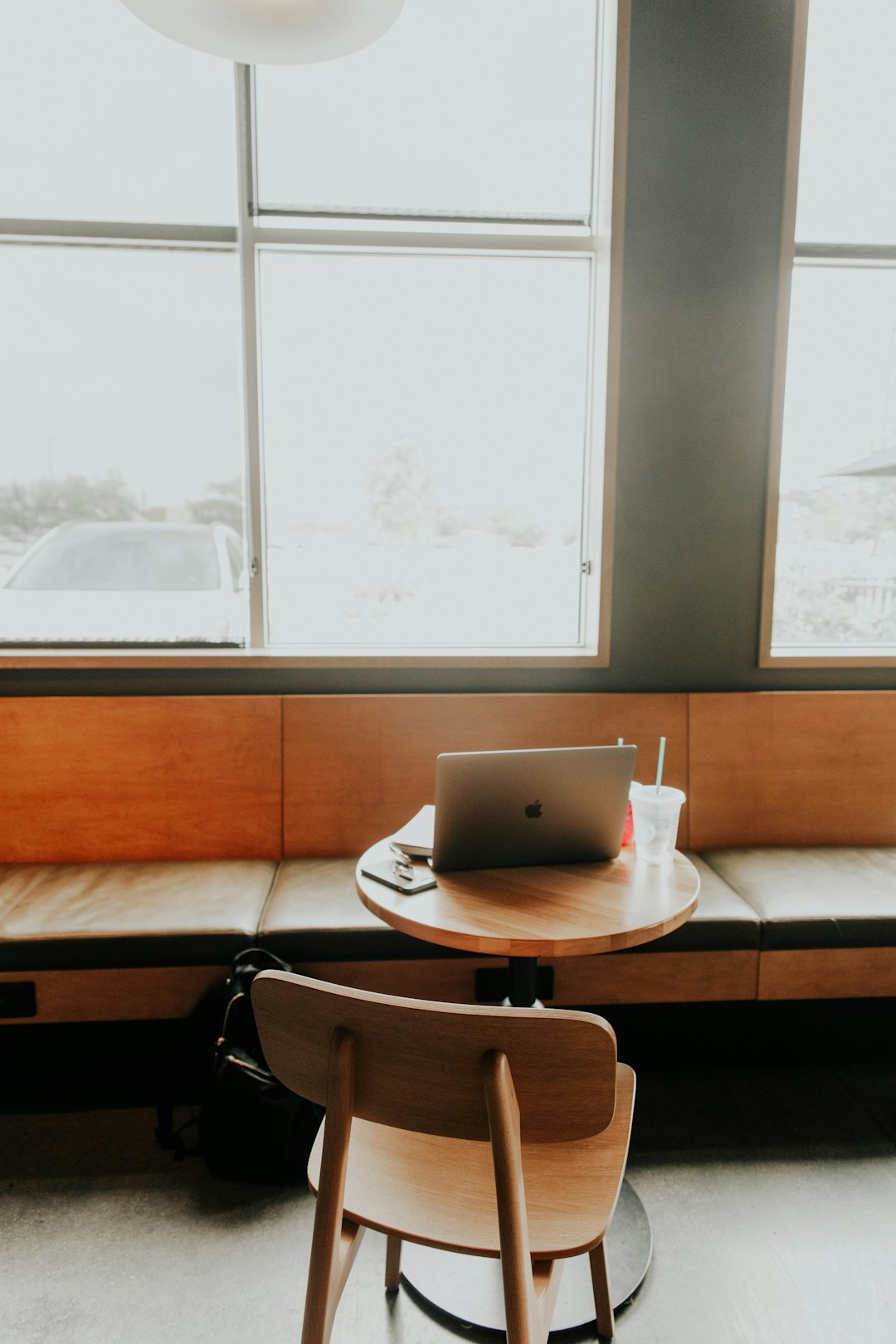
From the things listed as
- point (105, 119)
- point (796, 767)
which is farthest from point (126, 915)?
point (105, 119)

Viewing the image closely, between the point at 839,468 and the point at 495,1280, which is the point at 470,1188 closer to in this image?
the point at 495,1280

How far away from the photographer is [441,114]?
2.50 m

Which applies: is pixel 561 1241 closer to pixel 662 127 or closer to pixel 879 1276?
pixel 879 1276

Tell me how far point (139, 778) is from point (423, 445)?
138 cm

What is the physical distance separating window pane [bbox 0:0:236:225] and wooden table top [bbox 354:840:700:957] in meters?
2.18

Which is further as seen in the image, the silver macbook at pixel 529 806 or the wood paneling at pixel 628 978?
the wood paneling at pixel 628 978

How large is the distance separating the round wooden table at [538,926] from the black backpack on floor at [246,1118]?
1.16 feet

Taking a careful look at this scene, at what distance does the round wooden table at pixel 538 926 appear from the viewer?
1308mm

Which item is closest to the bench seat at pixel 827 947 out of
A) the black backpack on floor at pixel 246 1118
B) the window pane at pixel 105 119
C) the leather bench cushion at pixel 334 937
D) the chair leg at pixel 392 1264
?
the leather bench cushion at pixel 334 937

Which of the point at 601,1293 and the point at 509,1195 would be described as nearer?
the point at 509,1195

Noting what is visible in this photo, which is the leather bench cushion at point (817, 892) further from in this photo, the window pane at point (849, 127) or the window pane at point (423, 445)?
the window pane at point (849, 127)

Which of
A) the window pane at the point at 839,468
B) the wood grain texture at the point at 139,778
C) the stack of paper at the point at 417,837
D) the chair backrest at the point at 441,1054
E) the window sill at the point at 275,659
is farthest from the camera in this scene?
the window pane at the point at 839,468

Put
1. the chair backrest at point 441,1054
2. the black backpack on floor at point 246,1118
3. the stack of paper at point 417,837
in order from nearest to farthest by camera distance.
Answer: the chair backrest at point 441,1054, the stack of paper at point 417,837, the black backpack on floor at point 246,1118

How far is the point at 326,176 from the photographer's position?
8.16ft
